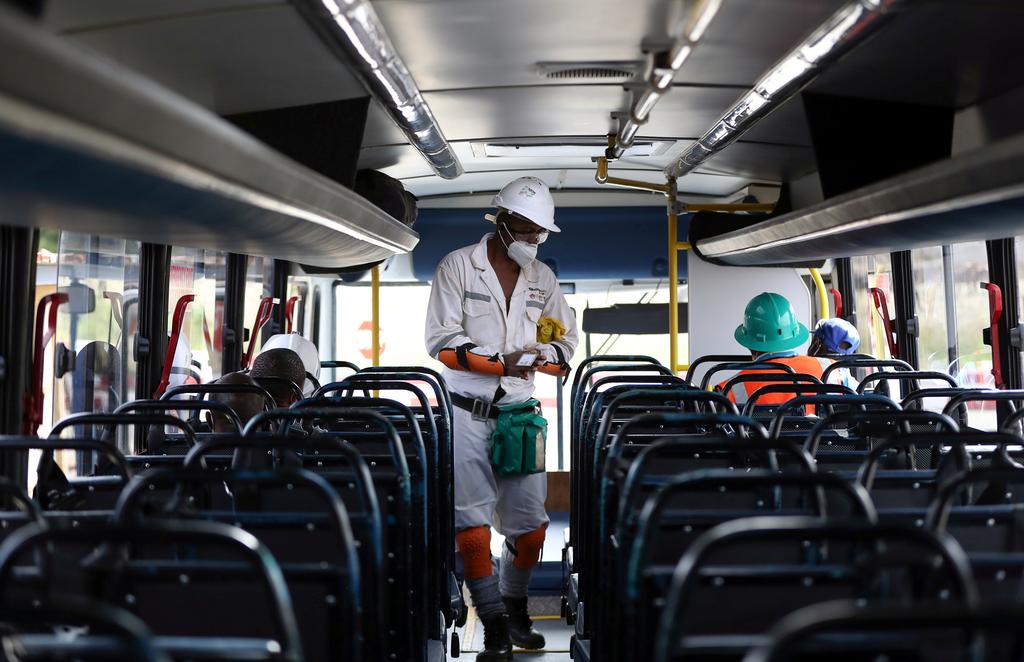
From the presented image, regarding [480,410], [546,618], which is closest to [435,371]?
[480,410]

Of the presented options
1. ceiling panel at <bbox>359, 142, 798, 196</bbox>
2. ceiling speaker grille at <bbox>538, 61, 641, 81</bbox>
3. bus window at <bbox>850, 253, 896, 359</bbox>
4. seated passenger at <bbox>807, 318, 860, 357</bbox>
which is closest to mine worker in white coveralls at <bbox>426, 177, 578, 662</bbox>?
ceiling speaker grille at <bbox>538, 61, 641, 81</bbox>

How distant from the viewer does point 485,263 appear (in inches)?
249

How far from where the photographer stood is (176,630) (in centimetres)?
274

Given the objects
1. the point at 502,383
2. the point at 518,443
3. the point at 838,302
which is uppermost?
the point at 838,302

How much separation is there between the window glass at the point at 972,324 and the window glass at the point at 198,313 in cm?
463

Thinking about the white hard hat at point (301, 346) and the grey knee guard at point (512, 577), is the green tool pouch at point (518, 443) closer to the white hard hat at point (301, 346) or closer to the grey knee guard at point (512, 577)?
the grey knee guard at point (512, 577)

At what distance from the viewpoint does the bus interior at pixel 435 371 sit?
7.30 feet

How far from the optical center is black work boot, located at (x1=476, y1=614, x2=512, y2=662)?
585 centimetres

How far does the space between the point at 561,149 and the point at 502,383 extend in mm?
2932

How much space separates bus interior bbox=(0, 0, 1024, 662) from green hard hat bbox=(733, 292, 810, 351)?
38cm

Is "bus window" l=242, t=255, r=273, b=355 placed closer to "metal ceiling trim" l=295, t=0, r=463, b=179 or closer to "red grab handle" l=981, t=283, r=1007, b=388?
"metal ceiling trim" l=295, t=0, r=463, b=179

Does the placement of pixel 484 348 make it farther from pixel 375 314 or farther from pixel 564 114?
pixel 375 314

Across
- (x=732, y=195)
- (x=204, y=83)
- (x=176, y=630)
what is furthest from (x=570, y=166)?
(x=176, y=630)

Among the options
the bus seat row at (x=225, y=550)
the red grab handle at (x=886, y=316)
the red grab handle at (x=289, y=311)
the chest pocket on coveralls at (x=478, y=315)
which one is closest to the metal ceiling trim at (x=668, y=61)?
the chest pocket on coveralls at (x=478, y=315)
